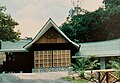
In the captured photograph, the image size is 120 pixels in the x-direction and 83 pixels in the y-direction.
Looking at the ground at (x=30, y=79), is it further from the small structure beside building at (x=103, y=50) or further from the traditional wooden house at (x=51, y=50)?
the traditional wooden house at (x=51, y=50)

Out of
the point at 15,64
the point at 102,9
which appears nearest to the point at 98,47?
the point at 15,64

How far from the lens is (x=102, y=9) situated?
49.0 m

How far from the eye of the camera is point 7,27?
31344mm

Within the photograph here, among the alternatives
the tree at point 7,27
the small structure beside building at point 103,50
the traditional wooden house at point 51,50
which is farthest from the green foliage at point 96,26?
the tree at point 7,27

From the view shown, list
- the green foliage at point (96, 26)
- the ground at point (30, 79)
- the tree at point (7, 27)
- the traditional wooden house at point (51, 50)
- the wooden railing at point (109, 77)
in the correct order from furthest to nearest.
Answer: the green foliage at point (96, 26) < the traditional wooden house at point (51, 50) < the tree at point (7, 27) < the ground at point (30, 79) < the wooden railing at point (109, 77)

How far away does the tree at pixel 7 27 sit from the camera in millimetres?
31359

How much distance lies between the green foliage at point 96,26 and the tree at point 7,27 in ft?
47.9

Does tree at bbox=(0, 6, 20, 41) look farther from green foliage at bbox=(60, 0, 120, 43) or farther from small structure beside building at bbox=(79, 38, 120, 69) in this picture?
green foliage at bbox=(60, 0, 120, 43)

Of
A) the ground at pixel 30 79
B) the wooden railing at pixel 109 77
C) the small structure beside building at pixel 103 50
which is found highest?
the small structure beside building at pixel 103 50

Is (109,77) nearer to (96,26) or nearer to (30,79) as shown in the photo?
(30,79)

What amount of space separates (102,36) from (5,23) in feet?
69.7

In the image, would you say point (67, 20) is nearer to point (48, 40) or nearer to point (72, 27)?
point (72, 27)

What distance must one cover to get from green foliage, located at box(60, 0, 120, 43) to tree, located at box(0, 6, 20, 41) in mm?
14614

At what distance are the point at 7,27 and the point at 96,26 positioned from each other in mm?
19442
